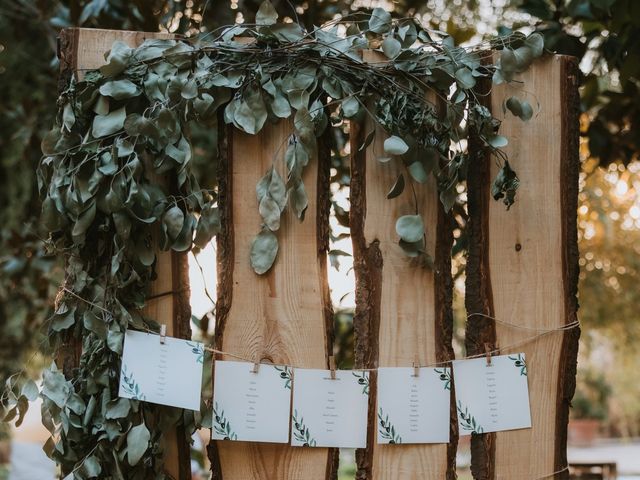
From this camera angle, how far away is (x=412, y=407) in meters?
1.50

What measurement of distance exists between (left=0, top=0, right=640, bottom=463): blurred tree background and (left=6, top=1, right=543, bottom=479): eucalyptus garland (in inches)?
4.8

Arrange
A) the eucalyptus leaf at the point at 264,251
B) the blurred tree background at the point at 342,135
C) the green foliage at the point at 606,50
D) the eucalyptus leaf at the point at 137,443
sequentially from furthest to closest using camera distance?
the blurred tree background at the point at 342,135, the green foliage at the point at 606,50, the eucalyptus leaf at the point at 264,251, the eucalyptus leaf at the point at 137,443

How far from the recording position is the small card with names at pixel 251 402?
1.46 meters

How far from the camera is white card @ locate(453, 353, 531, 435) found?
1.51 m


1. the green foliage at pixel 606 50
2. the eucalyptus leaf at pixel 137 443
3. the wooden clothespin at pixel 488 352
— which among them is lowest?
the eucalyptus leaf at pixel 137 443

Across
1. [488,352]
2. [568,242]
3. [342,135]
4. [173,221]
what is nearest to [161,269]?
[173,221]

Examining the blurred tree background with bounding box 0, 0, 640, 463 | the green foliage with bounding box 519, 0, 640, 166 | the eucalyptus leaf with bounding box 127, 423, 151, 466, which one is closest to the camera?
the eucalyptus leaf with bounding box 127, 423, 151, 466

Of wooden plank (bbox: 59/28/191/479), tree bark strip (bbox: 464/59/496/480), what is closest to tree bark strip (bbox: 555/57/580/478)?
tree bark strip (bbox: 464/59/496/480)

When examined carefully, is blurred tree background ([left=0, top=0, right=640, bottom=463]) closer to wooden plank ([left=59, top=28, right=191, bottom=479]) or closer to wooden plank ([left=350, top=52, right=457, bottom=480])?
wooden plank ([left=59, top=28, right=191, bottom=479])

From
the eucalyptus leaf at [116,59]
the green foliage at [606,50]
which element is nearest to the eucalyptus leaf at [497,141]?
the green foliage at [606,50]

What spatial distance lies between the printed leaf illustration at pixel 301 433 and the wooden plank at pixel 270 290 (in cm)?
2

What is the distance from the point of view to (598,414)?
10953 mm

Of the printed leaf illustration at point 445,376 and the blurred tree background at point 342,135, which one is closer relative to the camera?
the printed leaf illustration at point 445,376

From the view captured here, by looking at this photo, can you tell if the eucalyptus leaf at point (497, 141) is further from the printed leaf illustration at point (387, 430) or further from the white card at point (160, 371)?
the white card at point (160, 371)
